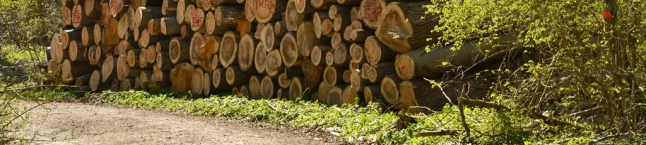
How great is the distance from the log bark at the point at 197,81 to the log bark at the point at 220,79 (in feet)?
1.45

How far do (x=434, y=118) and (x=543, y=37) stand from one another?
6.15ft

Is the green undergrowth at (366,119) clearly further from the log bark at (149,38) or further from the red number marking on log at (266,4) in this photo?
the red number marking on log at (266,4)

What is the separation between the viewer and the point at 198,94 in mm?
15305

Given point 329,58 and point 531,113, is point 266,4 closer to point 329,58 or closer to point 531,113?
point 329,58

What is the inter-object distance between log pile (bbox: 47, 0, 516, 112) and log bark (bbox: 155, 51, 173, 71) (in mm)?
16

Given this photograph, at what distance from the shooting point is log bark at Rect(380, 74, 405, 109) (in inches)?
451

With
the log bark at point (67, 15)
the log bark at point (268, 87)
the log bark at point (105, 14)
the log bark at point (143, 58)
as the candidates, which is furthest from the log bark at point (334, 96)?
the log bark at point (67, 15)

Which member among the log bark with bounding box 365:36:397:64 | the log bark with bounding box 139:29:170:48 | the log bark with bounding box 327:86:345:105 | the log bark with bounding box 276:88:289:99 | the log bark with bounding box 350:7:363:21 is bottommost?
the log bark with bounding box 276:88:289:99

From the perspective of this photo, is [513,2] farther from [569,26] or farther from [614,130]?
[614,130]

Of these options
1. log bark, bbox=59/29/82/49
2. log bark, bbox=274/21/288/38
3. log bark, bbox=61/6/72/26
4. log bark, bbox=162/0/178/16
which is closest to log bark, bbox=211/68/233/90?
log bark, bbox=162/0/178/16

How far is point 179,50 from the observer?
50.6 feet

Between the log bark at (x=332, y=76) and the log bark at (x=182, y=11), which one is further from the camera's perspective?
the log bark at (x=182, y=11)

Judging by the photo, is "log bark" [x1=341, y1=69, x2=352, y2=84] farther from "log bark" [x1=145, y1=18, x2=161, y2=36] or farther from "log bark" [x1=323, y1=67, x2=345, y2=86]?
"log bark" [x1=145, y1=18, x2=161, y2=36]

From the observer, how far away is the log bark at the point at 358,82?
11922mm
